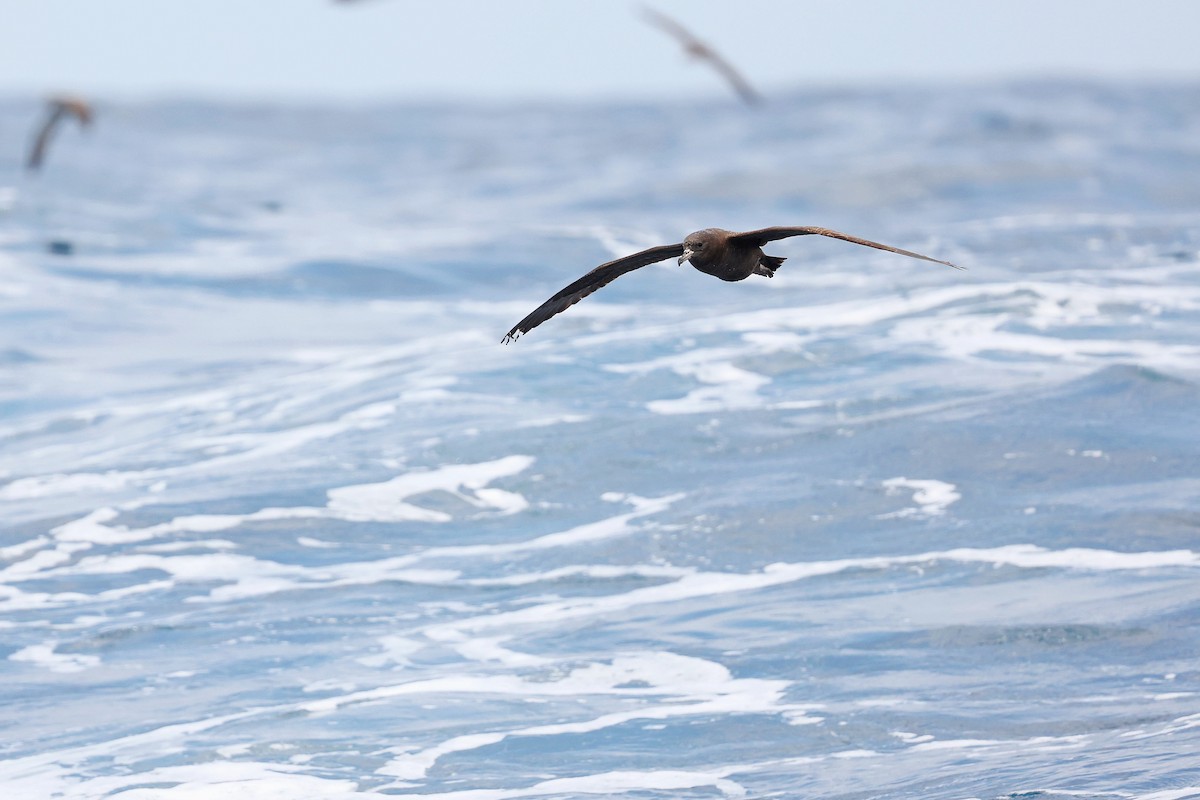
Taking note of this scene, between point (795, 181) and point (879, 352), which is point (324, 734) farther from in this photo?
point (795, 181)

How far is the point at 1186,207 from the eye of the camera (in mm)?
29250

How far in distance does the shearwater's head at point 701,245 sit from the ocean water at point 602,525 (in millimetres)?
2679

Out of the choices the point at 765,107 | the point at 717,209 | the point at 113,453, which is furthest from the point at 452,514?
the point at 765,107

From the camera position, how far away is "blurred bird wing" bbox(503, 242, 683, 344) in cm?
796

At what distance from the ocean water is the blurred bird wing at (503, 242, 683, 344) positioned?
2.35m

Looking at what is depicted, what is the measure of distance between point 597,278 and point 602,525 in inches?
175

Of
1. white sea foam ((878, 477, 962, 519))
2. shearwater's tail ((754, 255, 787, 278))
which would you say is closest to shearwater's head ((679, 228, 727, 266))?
shearwater's tail ((754, 255, 787, 278))

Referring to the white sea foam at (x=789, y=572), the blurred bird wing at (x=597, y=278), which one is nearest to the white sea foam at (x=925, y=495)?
the white sea foam at (x=789, y=572)

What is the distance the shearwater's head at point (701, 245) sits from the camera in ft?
25.6

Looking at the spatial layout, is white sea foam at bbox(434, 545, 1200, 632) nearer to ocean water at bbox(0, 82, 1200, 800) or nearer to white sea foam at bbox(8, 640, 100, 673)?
ocean water at bbox(0, 82, 1200, 800)

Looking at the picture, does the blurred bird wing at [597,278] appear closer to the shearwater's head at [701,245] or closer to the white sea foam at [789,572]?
the shearwater's head at [701,245]

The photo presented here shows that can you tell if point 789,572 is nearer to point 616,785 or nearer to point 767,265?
point 616,785

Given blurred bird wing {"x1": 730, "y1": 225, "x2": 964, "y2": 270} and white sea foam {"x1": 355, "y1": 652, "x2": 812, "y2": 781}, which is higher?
blurred bird wing {"x1": 730, "y1": 225, "x2": 964, "y2": 270}

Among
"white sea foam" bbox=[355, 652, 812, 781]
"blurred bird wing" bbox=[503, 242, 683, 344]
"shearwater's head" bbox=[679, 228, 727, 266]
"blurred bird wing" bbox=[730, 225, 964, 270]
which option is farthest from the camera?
"white sea foam" bbox=[355, 652, 812, 781]
